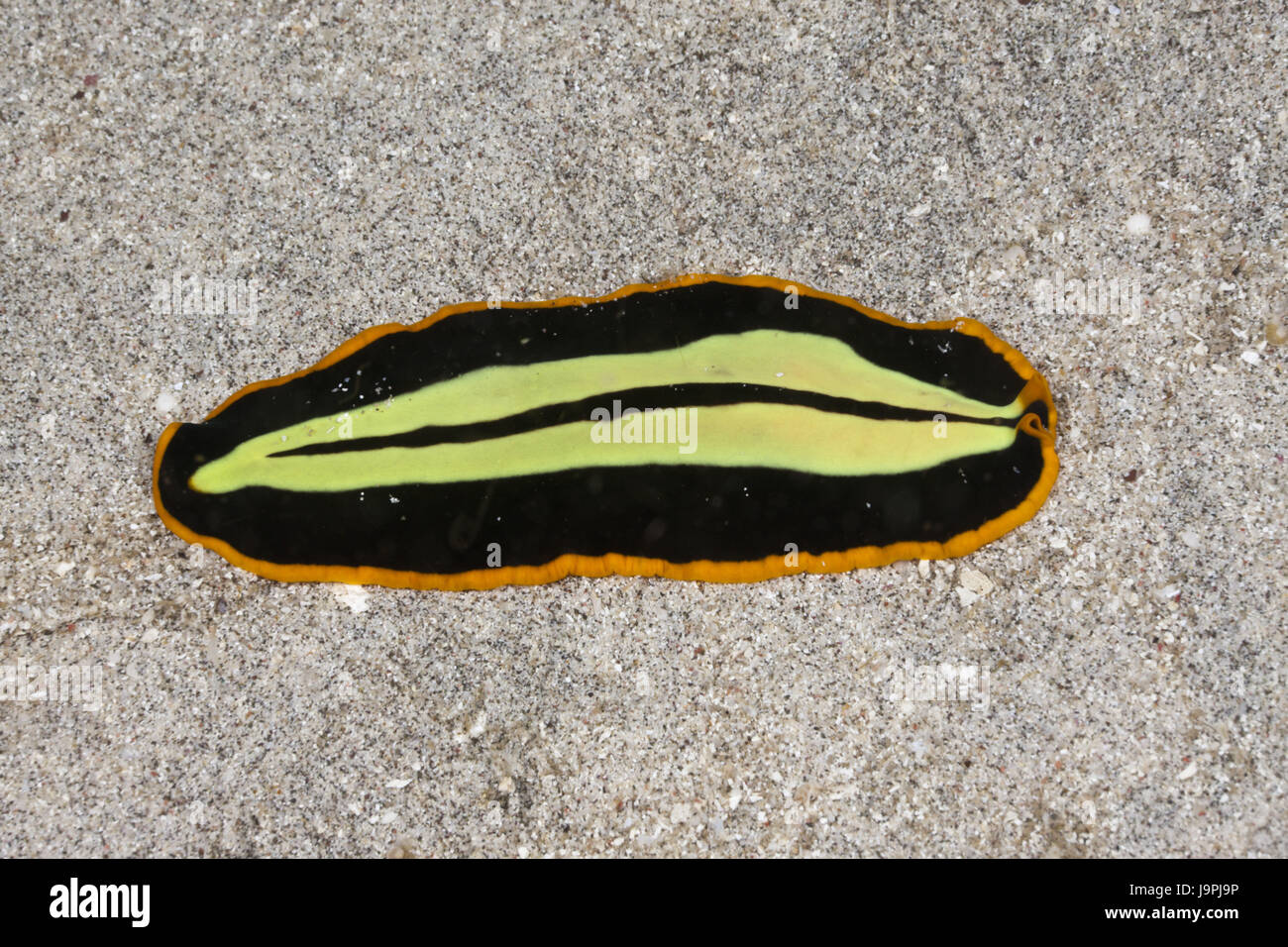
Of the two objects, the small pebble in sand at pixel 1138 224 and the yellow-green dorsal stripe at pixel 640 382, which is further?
the small pebble in sand at pixel 1138 224

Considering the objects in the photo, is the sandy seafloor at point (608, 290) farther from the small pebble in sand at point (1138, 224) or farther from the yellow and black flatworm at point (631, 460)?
the yellow and black flatworm at point (631, 460)

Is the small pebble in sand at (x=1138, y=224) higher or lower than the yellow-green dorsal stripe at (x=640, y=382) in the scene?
higher

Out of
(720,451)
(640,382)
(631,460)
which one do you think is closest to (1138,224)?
(720,451)

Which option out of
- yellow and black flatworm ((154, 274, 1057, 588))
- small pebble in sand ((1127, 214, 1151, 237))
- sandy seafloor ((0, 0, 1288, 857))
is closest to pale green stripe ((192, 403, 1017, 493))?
yellow and black flatworm ((154, 274, 1057, 588))

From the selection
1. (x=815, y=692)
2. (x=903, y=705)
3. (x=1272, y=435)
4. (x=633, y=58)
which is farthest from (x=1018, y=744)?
(x=633, y=58)

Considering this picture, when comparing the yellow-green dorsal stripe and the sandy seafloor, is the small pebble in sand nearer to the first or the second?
the sandy seafloor

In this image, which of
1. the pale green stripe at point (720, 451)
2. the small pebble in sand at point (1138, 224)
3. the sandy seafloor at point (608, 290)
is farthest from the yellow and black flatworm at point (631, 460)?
the small pebble in sand at point (1138, 224)
